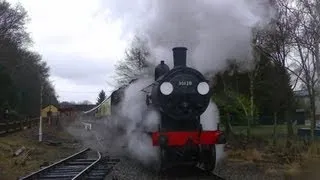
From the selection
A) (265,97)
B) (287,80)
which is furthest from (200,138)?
(265,97)

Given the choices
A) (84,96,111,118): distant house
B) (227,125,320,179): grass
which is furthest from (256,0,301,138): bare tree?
(84,96,111,118): distant house

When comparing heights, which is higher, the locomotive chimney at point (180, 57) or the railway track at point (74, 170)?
the locomotive chimney at point (180, 57)

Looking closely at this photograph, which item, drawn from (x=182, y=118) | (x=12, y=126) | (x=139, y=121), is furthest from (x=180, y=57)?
(x=12, y=126)

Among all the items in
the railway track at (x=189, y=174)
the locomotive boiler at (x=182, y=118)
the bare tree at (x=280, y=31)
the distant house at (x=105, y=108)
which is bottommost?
the railway track at (x=189, y=174)

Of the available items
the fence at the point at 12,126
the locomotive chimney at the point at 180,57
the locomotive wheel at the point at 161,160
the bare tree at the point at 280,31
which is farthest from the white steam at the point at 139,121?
the fence at the point at 12,126

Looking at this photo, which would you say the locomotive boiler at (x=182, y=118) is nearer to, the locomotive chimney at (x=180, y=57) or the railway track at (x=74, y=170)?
the locomotive chimney at (x=180, y=57)

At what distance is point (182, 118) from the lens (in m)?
14.5

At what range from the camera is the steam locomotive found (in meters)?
14.1

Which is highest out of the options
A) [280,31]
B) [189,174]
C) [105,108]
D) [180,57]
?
[280,31]

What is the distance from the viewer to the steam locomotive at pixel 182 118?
14070mm

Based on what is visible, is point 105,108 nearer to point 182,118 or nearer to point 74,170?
point 74,170

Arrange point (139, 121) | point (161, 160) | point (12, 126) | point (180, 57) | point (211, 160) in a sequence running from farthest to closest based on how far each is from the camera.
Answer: point (12, 126) < point (139, 121) < point (180, 57) < point (211, 160) < point (161, 160)

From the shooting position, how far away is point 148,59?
19.3 metres

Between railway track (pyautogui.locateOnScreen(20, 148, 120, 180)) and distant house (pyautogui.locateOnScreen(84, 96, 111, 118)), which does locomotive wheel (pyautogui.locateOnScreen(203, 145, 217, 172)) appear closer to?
railway track (pyautogui.locateOnScreen(20, 148, 120, 180))
